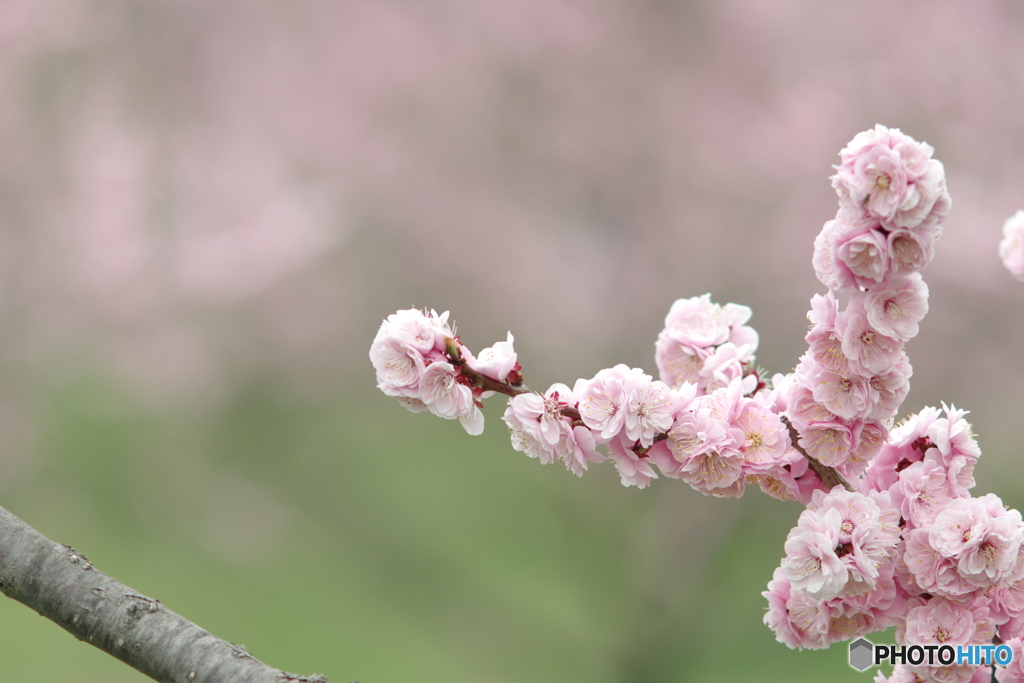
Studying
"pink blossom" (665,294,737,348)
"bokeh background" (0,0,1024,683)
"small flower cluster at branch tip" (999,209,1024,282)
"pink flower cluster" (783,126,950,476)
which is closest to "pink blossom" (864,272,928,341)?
"pink flower cluster" (783,126,950,476)

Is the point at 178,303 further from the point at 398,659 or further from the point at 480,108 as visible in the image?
the point at 398,659

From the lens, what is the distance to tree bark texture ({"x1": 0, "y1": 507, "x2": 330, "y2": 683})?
55cm

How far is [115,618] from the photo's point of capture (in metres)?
0.57

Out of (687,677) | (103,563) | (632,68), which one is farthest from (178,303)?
(687,677)

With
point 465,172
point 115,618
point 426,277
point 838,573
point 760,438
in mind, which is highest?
point 465,172

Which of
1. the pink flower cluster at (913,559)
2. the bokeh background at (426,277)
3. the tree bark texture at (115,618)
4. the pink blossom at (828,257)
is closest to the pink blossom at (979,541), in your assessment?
the pink flower cluster at (913,559)

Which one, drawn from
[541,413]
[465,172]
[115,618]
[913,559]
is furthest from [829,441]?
[465,172]

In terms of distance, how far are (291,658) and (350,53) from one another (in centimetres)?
193

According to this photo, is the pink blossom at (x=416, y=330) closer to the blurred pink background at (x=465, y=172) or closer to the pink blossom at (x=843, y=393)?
the pink blossom at (x=843, y=393)

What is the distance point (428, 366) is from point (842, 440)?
0.32 metres

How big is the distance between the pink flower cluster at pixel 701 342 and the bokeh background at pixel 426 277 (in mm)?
1704

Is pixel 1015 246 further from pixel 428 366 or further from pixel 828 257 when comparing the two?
pixel 428 366

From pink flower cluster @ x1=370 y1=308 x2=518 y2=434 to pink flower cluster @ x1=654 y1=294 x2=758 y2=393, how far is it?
244mm

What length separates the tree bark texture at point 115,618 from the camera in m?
0.55
